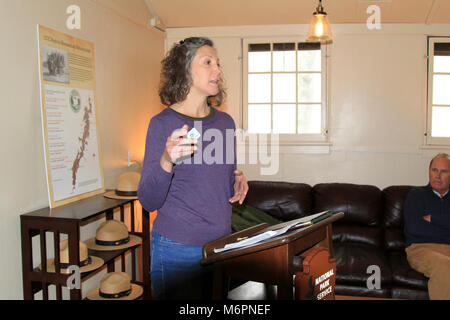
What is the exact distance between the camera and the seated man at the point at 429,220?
3.13m

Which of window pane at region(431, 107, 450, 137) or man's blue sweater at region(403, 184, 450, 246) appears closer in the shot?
man's blue sweater at region(403, 184, 450, 246)

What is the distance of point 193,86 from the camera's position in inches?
63.0

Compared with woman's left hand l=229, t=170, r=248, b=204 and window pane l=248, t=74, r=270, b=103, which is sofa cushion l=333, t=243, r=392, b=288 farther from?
woman's left hand l=229, t=170, r=248, b=204

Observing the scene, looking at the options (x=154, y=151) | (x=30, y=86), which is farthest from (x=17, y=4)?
(x=154, y=151)

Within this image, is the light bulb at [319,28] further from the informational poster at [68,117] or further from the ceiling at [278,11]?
the informational poster at [68,117]

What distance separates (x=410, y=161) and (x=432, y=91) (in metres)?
0.71

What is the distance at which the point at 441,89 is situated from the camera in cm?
407

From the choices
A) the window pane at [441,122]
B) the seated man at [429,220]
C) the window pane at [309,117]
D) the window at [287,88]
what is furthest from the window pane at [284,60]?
the seated man at [429,220]

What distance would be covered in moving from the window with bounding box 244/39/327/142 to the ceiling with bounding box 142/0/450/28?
27 cm

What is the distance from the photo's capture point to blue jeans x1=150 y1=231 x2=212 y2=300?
1446 mm

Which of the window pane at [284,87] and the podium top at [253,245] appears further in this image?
the window pane at [284,87]

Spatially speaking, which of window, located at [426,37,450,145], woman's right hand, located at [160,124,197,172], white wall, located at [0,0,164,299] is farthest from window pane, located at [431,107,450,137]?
woman's right hand, located at [160,124,197,172]
